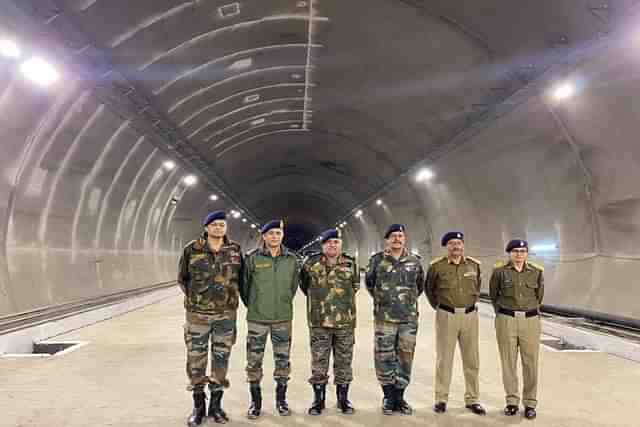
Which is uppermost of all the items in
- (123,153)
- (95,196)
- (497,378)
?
(123,153)

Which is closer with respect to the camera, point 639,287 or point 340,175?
point 639,287

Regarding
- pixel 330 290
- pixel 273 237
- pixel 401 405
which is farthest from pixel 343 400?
pixel 273 237

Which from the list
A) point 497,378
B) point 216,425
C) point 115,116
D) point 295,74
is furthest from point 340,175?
point 216,425

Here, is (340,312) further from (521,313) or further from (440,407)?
(521,313)

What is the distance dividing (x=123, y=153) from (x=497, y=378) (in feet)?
32.6

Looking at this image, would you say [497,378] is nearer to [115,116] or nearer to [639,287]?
[639,287]

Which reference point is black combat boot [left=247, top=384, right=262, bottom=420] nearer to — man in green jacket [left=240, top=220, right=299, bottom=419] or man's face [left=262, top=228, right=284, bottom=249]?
man in green jacket [left=240, top=220, right=299, bottom=419]

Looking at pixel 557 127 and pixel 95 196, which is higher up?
pixel 557 127

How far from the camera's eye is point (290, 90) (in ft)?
44.4

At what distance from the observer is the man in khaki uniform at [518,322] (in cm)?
480

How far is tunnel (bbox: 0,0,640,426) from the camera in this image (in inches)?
298

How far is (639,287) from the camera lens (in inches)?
361

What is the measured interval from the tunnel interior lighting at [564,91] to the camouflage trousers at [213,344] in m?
6.75

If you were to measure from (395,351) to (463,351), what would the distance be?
0.65 m
